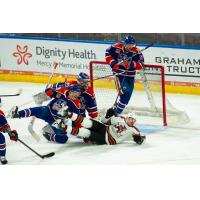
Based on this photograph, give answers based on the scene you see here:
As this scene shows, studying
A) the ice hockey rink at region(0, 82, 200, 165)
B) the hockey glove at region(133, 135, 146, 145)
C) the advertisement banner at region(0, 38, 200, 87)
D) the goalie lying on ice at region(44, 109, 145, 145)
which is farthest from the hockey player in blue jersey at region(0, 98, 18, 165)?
the advertisement banner at region(0, 38, 200, 87)

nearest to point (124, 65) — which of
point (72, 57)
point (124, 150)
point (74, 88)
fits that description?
point (74, 88)

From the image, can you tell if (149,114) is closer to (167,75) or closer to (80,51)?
(167,75)

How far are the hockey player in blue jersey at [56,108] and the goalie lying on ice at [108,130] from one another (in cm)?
14

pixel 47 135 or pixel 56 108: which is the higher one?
pixel 56 108

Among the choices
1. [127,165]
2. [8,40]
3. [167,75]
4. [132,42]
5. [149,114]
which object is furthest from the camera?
Answer: [8,40]

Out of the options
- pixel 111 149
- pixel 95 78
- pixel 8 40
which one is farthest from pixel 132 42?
pixel 8 40

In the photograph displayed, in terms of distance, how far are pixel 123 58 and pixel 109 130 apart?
88 cm

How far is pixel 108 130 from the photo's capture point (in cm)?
583

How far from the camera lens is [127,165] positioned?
5352mm

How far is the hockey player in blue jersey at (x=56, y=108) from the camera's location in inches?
229

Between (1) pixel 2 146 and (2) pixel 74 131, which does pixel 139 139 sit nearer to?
(2) pixel 74 131

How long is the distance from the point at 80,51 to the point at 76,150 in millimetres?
2439

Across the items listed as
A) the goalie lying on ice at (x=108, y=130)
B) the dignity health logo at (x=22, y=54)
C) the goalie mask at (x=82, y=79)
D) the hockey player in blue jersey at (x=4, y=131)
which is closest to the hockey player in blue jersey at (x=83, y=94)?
the goalie mask at (x=82, y=79)

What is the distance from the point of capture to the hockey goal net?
6.61 meters
